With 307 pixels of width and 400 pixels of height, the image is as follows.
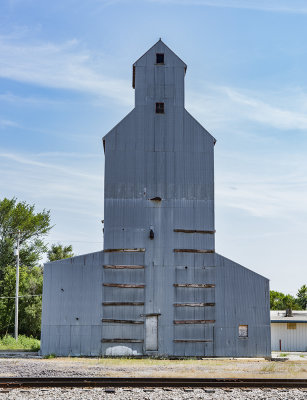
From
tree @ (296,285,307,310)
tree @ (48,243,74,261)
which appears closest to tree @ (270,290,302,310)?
tree @ (296,285,307,310)

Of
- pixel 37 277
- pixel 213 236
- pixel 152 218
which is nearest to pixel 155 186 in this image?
pixel 152 218

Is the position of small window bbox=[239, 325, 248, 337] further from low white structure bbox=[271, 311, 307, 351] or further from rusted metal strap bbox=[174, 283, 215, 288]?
low white structure bbox=[271, 311, 307, 351]

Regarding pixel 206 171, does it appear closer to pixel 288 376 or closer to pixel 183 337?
pixel 183 337

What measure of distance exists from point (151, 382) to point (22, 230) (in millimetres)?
49111

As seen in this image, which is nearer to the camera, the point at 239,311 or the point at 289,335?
the point at 239,311

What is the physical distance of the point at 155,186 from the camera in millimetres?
31500

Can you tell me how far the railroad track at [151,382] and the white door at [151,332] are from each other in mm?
13771

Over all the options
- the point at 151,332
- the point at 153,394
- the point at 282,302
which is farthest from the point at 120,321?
the point at 282,302

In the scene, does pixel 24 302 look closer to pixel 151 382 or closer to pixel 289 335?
pixel 289 335

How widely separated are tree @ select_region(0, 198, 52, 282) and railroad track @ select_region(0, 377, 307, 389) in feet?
149

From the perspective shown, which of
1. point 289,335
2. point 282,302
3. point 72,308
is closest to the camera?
point 72,308

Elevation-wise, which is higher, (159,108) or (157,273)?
(159,108)

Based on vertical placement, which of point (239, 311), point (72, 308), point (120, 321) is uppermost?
point (72, 308)

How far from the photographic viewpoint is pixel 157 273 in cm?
3088
